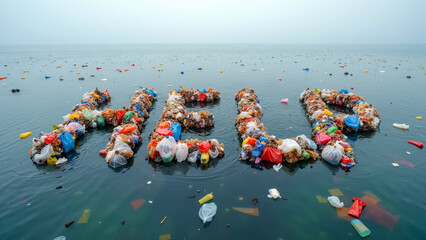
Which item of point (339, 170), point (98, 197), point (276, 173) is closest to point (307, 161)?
point (339, 170)

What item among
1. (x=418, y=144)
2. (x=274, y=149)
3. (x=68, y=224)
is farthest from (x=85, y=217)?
(x=418, y=144)

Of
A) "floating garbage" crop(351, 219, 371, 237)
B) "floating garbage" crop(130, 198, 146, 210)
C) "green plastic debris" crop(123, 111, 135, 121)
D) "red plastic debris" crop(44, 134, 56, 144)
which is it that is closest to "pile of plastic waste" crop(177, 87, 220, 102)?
"green plastic debris" crop(123, 111, 135, 121)

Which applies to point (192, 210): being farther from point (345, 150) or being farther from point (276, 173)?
point (345, 150)

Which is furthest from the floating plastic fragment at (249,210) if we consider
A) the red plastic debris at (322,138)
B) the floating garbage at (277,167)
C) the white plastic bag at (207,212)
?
the red plastic debris at (322,138)

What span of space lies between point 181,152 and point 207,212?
3.12 meters

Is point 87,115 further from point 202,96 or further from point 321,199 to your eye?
point 321,199

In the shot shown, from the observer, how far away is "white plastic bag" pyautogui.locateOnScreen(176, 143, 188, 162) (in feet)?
29.0

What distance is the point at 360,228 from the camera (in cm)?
579

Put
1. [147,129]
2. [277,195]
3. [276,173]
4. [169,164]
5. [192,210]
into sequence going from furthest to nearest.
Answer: [147,129]
[169,164]
[276,173]
[277,195]
[192,210]

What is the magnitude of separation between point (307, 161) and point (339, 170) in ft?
3.93

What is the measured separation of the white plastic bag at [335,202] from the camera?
6559 mm

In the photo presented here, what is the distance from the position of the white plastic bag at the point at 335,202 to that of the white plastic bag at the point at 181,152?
5489 millimetres

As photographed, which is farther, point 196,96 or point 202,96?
point 196,96

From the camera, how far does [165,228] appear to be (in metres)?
5.94
